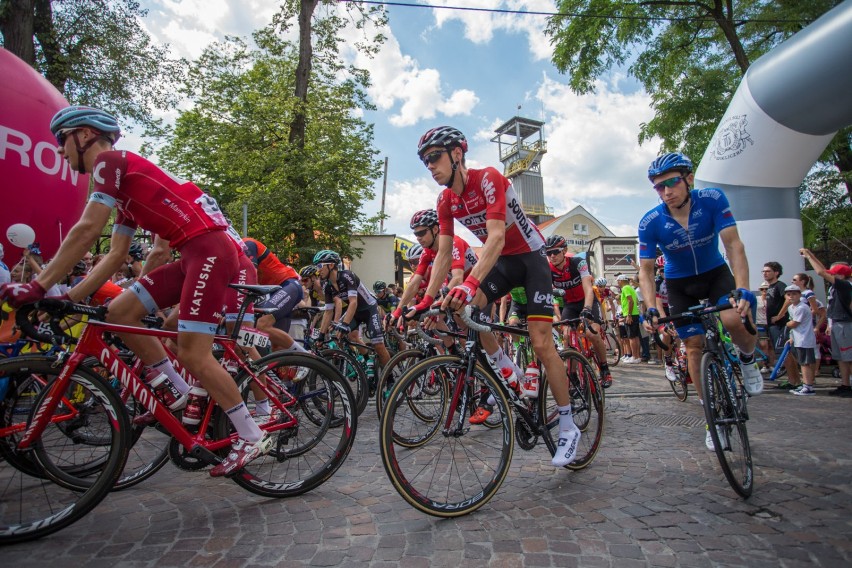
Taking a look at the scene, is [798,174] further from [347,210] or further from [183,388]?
[347,210]

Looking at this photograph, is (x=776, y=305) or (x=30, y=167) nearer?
(x=30, y=167)

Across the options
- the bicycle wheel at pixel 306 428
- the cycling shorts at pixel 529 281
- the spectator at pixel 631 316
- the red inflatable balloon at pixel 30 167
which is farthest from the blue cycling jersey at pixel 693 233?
the spectator at pixel 631 316

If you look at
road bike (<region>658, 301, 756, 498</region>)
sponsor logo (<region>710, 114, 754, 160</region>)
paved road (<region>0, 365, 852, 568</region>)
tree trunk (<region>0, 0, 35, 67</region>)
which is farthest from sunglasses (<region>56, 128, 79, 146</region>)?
A: tree trunk (<region>0, 0, 35, 67</region>)

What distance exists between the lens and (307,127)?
21.5 m

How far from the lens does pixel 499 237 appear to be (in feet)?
10.3

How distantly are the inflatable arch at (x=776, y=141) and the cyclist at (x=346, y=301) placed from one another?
25.7ft

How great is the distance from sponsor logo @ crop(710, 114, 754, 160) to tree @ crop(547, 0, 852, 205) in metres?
5.41

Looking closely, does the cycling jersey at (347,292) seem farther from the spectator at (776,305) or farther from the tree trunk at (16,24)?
the tree trunk at (16,24)

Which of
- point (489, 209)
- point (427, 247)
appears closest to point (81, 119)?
point (489, 209)

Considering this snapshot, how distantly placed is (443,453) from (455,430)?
0.44 metres

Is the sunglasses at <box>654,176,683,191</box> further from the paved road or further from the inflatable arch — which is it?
the inflatable arch

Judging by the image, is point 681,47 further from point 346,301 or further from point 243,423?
point 243,423

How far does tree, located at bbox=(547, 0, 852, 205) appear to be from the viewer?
47.4 feet

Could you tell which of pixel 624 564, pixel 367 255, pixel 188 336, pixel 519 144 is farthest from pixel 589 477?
pixel 519 144
